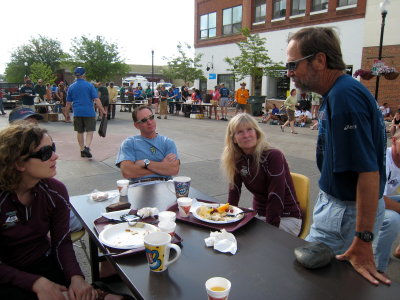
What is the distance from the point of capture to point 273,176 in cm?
256

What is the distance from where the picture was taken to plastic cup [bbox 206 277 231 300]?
1.26 m

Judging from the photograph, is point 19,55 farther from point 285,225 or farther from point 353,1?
point 285,225

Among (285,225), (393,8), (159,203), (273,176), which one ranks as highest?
(393,8)

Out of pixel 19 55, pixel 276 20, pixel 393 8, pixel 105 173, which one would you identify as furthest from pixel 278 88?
pixel 19 55

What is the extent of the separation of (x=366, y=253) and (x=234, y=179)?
1.40 meters

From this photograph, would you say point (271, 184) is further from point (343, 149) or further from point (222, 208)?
Result: point (343, 149)

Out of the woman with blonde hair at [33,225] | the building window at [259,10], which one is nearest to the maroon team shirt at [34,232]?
the woman with blonde hair at [33,225]

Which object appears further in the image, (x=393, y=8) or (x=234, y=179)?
(x=393, y=8)

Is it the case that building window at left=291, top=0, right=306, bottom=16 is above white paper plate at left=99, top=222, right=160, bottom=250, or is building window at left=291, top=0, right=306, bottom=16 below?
above

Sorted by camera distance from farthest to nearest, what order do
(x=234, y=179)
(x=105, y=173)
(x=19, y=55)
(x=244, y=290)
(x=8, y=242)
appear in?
(x=19, y=55) → (x=105, y=173) → (x=234, y=179) → (x=8, y=242) → (x=244, y=290)

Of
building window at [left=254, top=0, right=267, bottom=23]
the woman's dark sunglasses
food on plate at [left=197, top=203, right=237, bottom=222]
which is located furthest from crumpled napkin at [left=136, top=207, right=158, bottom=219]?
building window at [left=254, top=0, right=267, bottom=23]

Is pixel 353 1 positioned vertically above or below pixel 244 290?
above

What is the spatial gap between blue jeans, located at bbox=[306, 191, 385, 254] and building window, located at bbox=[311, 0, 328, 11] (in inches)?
823

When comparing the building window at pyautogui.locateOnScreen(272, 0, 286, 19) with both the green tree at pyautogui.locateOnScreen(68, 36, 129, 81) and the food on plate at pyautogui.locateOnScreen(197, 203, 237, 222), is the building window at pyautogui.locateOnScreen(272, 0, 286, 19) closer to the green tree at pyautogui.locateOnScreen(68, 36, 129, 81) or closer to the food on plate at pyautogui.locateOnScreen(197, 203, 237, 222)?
the green tree at pyautogui.locateOnScreen(68, 36, 129, 81)
